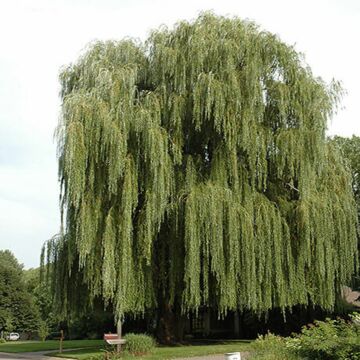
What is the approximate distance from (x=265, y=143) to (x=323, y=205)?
9.71 ft

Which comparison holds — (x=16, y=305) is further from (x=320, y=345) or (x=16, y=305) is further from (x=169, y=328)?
(x=320, y=345)

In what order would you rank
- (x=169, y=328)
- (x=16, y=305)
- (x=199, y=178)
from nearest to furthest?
(x=199, y=178), (x=169, y=328), (x=16, y=305)

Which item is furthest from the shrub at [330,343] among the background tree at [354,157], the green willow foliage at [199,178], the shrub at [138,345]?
the background tree at [354,157]

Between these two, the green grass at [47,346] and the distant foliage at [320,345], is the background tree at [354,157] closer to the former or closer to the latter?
the green grass at [47,346]

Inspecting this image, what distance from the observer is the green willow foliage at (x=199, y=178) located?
17531 mm

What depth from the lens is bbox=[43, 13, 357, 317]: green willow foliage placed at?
1753 cm

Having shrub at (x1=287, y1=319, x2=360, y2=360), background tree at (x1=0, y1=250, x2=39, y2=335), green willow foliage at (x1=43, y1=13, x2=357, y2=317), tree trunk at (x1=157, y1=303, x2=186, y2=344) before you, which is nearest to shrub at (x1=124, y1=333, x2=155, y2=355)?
green willow foliage at (x1=43, y1=13, x2=357, y2=317)

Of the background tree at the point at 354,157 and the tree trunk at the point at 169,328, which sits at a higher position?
the background tree at the point at 354,157

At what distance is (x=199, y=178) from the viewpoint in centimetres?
1933

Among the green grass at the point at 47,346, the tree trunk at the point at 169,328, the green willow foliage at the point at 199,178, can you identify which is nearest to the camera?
the green willow foliage at the point at 199,178

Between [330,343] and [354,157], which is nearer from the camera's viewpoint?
[330,343]

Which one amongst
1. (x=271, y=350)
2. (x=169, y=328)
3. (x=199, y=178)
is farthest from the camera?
(x=169, y=328)

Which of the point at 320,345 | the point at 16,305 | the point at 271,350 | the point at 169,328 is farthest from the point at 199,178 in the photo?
the point at 16,305

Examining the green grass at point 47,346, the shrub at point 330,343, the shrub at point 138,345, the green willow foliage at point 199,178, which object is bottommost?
the green grass at point 47,346
